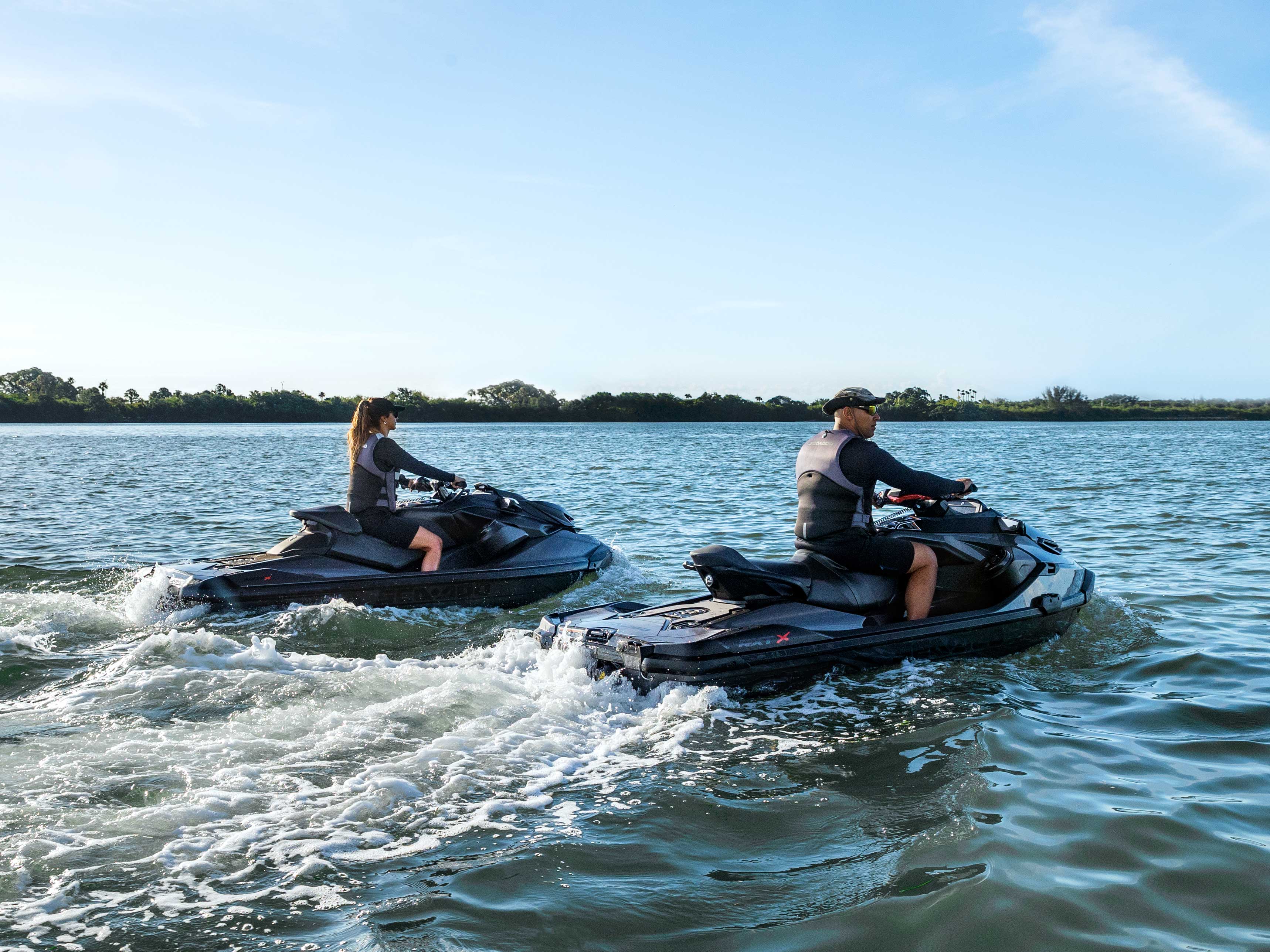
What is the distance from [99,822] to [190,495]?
19176 mm

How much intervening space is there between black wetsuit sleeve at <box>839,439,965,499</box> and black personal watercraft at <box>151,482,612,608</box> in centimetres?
426

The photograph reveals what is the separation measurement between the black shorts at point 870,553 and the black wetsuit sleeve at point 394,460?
394cm

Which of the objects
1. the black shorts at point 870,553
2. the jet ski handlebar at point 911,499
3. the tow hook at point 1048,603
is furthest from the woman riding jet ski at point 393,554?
the tow hook at point 1048,603

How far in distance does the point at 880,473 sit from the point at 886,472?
0.12 feet

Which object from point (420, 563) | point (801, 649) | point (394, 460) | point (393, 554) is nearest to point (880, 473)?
point (801, 649)

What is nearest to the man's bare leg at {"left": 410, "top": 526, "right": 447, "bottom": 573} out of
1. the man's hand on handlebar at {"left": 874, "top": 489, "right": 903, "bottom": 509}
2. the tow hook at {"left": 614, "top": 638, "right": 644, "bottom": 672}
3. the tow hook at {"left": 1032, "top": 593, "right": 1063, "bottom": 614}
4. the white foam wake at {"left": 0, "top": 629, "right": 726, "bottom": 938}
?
the white foam wake at {"left": 0, "top": 629, "right": 726, "bottom": 938}

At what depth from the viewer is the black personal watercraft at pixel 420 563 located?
8.83 m

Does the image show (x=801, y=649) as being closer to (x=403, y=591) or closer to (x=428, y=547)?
(x=403, y=591)

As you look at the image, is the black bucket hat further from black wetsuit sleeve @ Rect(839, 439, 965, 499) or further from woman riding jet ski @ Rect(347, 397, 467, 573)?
woman riding jet ski @ Rect(347, 397, 467, 573)

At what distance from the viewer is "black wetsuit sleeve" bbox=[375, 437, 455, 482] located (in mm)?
9305

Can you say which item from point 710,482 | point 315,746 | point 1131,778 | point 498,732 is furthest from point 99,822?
point 710,482

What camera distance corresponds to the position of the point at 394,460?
9336 mm

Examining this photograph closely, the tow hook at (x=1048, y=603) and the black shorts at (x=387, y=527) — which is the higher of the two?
the black shorts at (x=387, y=527)

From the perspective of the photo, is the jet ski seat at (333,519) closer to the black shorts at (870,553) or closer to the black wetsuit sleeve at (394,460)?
the black wetsuit sleeve at (394,460)
